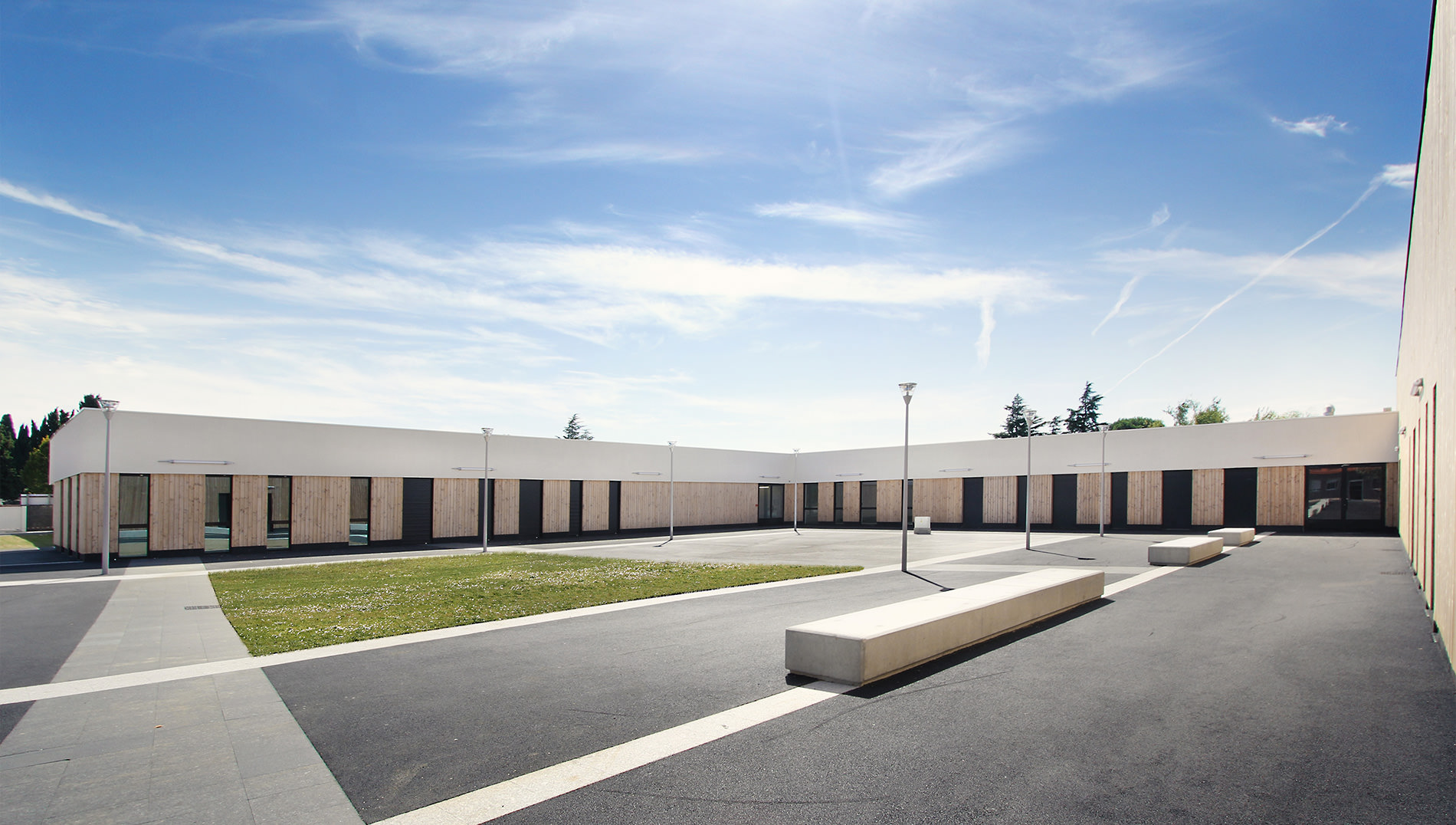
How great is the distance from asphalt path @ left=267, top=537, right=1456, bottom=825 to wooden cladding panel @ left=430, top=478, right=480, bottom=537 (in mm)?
21406

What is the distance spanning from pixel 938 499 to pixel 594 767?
36.1 meters

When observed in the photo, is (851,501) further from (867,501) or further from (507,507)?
(507,507)

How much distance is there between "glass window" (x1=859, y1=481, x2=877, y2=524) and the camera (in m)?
41.6

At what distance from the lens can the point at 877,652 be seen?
7.17 meters

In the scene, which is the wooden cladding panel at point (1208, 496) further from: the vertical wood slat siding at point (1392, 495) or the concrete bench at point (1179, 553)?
the concrete bench at point (1179, 553)

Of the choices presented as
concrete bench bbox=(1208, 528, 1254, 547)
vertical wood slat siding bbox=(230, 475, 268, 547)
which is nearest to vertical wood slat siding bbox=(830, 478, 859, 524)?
concrete bench bbox=(1208, 528, 1254, 547)

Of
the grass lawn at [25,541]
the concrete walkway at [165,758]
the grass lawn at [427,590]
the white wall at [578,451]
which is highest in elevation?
the white wall at [578,451]

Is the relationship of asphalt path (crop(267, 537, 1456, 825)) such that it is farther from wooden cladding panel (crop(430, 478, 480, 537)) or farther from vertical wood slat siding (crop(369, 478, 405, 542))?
wooden cladding panel (crop(430, 478, 480, 537))

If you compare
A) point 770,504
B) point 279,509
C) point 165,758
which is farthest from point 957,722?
point 770,504

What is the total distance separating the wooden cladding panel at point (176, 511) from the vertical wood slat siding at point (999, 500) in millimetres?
32771

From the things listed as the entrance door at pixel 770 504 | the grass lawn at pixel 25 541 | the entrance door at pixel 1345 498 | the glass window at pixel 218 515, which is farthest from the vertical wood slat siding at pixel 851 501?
the grass lawn at pixel 25 541

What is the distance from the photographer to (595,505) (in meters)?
35.1

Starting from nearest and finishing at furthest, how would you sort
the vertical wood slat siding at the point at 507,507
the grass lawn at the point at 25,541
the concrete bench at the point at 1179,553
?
the concrete bench at the point at 1179,553, the grass lawn at the point at 25,541, the vertical wood slat siding at the point at 507,507

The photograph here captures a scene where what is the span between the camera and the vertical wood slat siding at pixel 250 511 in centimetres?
2505
